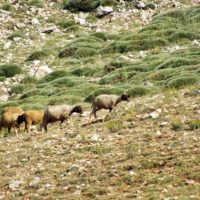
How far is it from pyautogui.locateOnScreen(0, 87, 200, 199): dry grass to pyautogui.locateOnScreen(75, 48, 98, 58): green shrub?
1922 centimetres

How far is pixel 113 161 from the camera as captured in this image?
7551 millimetres

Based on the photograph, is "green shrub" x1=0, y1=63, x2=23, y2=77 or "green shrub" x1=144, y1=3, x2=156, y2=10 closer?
"green shrub" x1=0, y1=63, x2=23, y2=77

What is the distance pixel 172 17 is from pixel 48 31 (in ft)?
49.0

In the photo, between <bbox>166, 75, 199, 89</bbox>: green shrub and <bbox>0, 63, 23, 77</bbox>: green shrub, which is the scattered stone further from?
<bbox>166, 75, 199, 89</bbox>: green shrub

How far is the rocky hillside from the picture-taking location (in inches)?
263

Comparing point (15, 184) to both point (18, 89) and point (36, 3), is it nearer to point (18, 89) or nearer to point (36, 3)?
point (18, 89)

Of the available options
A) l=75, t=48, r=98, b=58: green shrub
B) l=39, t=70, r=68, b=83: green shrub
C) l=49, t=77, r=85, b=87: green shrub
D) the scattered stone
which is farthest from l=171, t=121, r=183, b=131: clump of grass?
the scattered stone

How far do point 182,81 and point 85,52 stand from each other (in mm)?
15746

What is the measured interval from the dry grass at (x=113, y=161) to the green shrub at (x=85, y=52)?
19.2 meters

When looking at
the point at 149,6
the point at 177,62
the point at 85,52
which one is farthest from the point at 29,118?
the point at 149,6

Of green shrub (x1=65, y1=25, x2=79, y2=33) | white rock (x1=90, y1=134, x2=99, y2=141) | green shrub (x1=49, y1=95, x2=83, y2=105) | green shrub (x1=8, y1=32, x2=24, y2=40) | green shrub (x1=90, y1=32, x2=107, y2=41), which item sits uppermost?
green shrub (x1=65, y1=25, x2=79, y2=33)

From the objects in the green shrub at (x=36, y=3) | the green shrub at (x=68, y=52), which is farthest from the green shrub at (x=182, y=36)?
the green shrub at (x=36, y=3)

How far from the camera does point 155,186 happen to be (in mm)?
6062

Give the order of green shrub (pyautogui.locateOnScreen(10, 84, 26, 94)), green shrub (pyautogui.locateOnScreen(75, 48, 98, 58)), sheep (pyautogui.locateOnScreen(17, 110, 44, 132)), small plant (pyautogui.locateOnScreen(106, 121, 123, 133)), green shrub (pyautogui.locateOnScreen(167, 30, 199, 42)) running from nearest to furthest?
small plant (pyautogui.locateOnScreen(106, 121, 123, 133)) → sheep (pyautogui.locateOnScreen(17, 110, 44, 132)) → green shrub (pyautogui.locateOnScreen(10, 84, 26, 94)) → green shrub (pyautogui.locateOnScreen(167, 30, 199, 42)) → green shrub (pyautogui.locateOnScreen(75, 48, 98, 58))
